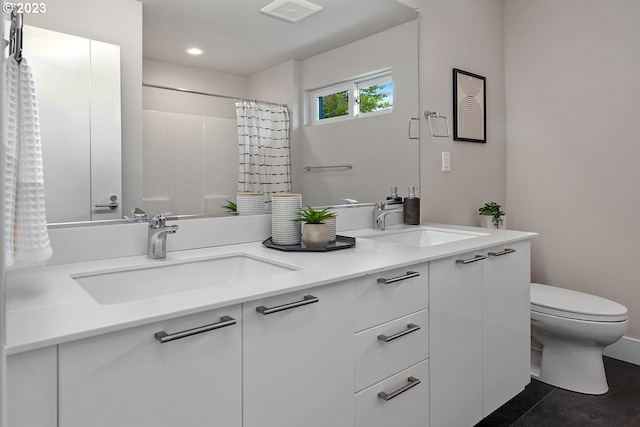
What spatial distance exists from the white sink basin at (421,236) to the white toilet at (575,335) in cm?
57

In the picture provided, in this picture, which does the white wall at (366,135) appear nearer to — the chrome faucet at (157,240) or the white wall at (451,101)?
the white wall at (451,101)

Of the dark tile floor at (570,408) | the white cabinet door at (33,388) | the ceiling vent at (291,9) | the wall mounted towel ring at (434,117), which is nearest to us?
the white cabinet door at (33,388)

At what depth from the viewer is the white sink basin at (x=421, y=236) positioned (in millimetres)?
2012

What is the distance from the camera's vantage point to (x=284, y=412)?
40.3 inches

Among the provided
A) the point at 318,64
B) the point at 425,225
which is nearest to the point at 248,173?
the point at 318,64

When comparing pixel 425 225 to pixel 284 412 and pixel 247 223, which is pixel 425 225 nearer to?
pixel 247 223

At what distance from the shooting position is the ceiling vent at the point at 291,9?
1702 mm

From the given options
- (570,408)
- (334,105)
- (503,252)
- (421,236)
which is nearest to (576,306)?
(570,408)

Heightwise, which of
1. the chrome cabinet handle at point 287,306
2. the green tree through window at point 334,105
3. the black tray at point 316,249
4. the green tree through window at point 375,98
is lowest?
the chrome cabinet handle at point 287,306

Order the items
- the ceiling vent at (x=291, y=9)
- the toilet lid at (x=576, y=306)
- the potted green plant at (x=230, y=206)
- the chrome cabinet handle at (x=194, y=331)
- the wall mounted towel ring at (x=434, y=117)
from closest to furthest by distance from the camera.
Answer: the chrome cabinet handle at (x=194, y=331) < the potted green plant at (x=230, y=206) < the ceiling vent at (x=291, y=9) < the toilet lid at (x=576, y=306) < the wall mounted towel ring at (x=434, y=117)

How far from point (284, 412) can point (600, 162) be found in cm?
245

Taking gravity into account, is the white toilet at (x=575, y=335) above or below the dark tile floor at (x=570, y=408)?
above

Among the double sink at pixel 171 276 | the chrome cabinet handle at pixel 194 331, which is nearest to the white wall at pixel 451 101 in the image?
the double sink at pixel 171 276

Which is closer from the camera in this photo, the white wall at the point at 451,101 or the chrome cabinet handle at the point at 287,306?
the chrome cabinet handle at the point at 287,306
